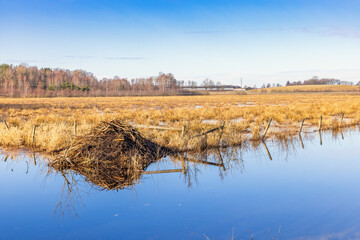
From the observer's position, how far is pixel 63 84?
108 m

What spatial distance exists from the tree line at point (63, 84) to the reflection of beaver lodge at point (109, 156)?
79839mm

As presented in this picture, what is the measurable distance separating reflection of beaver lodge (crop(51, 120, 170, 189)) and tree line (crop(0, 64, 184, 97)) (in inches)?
3143

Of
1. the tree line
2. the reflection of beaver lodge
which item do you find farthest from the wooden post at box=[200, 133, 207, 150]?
the tree line

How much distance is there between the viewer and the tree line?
319 feet

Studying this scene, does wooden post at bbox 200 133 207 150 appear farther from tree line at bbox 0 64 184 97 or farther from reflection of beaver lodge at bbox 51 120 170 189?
tree line at bbox 0 64 184 97

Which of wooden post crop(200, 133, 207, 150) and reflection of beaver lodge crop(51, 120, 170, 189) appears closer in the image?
reflection of beaver lodge crop(51, 120, 170, 189)

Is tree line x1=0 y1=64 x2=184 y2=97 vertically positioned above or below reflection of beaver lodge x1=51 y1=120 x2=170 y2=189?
above

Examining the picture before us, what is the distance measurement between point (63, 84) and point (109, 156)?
105623 millimetres

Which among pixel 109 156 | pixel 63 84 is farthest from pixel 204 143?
pixel 63 84

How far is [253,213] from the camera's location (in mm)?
6441

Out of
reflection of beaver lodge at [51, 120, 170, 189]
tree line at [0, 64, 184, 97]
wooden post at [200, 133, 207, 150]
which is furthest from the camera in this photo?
tree line at [0, 64, 184, 97]

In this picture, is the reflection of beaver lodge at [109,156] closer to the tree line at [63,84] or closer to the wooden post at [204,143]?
the wooden post at [204,143]

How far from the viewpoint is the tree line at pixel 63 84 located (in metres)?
97.2

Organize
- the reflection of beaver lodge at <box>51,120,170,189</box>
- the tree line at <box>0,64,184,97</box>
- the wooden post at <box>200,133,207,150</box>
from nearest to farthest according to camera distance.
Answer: the reflection of beaver lodge at <box>51,120,170,189</box> → the wooden post at <box>200,133,207,150</box> → the tree line at <box>0,64,184,97</box>
